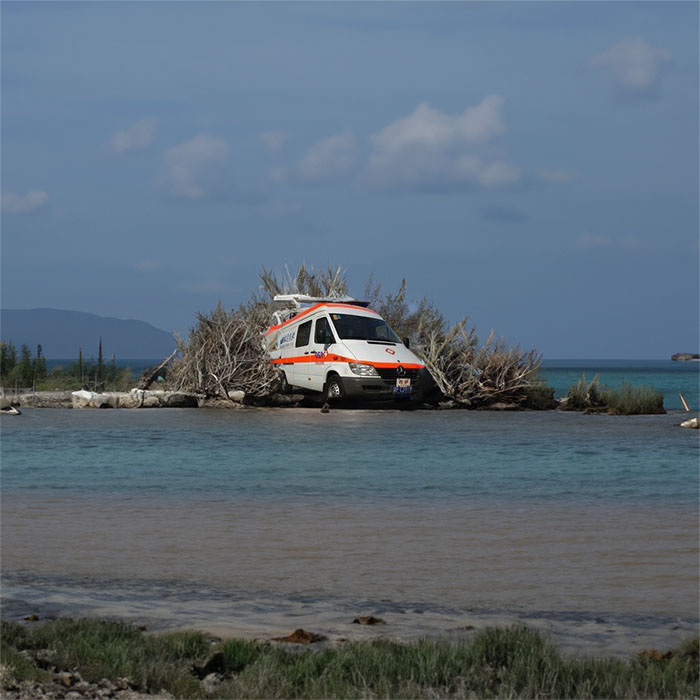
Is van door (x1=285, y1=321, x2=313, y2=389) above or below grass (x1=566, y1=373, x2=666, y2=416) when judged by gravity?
above

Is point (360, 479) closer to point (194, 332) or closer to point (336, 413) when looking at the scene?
point (336, 413)

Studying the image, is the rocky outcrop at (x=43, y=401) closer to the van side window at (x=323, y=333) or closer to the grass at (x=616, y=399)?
the van side window at (x=323, y=333)

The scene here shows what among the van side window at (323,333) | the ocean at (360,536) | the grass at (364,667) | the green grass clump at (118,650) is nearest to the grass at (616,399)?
the van side window at (323,333)

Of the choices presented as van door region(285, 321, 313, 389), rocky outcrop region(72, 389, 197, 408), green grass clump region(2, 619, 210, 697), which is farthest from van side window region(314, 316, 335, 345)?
green grass clump region(2, 619, 210, 697)

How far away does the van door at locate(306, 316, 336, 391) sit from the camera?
26.5m

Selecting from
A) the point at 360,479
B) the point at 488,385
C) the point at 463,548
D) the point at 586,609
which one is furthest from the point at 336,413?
the point at 586,609

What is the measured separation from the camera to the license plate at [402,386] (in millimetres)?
26317

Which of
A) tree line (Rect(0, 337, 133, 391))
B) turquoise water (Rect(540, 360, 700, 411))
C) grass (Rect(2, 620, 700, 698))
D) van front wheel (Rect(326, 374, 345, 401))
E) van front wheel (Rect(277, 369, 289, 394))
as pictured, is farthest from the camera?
turquoise water (Rect(540, 360, 700, 411))

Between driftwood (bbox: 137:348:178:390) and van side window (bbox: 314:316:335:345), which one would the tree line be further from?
van side window (bbox: 314:316:335:345)

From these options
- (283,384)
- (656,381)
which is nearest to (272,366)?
(283,384)

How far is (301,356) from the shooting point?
27656 millimetres

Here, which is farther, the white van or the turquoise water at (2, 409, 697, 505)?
the white van

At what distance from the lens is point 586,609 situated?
674 cm

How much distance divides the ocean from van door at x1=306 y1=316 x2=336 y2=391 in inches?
318
